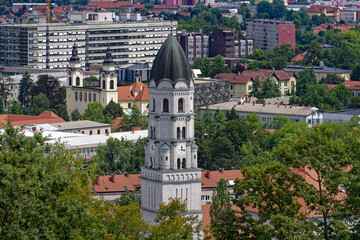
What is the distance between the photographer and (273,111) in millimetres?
165750

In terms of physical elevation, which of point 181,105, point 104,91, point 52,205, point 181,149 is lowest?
point 104,91

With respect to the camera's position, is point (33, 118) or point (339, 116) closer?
point (33, 118)

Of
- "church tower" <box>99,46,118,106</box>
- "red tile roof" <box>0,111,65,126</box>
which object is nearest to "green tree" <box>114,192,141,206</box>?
"red tile roof" <box>0,111,65,126</box>

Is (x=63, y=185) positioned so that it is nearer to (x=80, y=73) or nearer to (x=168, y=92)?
(x=168, y=92)

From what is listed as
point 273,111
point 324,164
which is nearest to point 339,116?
point 273,111

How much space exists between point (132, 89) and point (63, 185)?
113 metres

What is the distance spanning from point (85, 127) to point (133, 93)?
2575 centimetres

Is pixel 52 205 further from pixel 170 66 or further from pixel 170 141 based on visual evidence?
pixel 170 66

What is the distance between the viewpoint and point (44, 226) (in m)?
64.7

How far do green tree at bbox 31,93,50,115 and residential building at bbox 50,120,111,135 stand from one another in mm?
21731

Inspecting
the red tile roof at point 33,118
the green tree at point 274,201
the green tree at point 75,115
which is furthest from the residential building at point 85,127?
the green tree at point 274,201

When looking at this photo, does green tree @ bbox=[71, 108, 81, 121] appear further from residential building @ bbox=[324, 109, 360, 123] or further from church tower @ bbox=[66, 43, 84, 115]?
residential building @ bbox=[324, 109, 360, 123]

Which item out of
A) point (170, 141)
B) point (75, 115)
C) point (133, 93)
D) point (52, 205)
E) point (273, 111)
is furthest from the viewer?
point (133, 93)

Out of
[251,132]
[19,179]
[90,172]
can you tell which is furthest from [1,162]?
[251,132]
